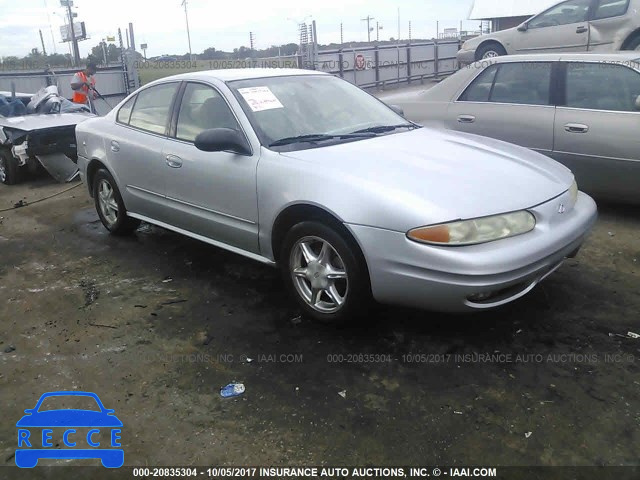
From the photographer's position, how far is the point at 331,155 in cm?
357

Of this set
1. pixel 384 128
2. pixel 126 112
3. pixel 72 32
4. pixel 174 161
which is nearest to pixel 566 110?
pixel 384 128

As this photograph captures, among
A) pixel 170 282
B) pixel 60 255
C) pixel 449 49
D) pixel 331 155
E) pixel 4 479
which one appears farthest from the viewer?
pixel 449 49

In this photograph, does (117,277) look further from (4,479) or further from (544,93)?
(544,93)

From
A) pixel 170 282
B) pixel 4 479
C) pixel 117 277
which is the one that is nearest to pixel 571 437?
pixel 4 479

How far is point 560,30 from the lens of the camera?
10.7 meters

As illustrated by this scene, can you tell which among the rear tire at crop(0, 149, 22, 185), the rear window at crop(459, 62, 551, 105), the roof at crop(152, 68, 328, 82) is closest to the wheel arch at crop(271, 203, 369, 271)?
the roof at crop(152, 68, 328, 82)

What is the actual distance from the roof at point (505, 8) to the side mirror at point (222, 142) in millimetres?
30219

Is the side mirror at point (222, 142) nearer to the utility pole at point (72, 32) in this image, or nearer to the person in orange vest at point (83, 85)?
the person in orange vest at point (83, 85)

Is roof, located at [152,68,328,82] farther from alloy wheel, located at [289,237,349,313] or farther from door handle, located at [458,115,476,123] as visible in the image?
door handle, located at [458,115,476,123]

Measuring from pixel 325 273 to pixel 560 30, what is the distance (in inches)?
370

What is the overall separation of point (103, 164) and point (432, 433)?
402 centimetres

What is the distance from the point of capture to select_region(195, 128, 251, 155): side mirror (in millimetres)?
3730

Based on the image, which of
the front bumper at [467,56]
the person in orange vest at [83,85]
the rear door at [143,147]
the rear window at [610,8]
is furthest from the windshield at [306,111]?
the front bumper at [467,56]

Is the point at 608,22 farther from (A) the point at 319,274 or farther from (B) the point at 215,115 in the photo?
(A) the point at 319,274
